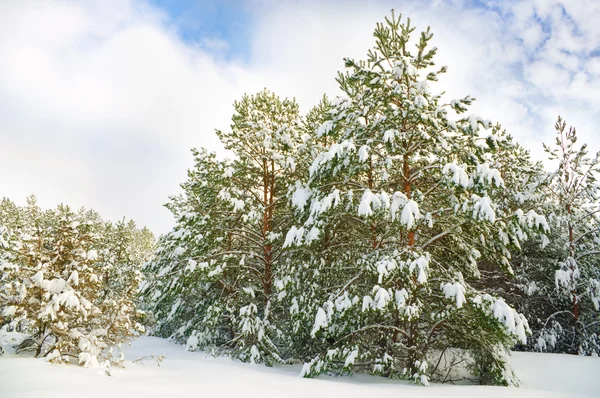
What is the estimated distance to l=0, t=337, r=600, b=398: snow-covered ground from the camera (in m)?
3.83

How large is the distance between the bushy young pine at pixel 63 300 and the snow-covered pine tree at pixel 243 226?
246cm

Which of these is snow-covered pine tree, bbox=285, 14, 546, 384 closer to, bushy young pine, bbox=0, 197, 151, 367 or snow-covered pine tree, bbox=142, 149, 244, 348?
snow-covered pine tree, bbox=142, 149, 244, 348

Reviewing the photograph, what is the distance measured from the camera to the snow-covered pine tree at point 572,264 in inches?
421

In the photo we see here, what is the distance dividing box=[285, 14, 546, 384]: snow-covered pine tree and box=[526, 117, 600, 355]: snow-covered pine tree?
537 cm

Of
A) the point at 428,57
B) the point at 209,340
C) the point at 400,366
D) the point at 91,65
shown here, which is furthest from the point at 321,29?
the point at 209,340

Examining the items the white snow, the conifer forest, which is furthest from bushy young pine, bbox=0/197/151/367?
the white snow

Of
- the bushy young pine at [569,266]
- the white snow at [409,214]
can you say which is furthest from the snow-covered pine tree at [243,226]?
the bushy young pine at [569,266]

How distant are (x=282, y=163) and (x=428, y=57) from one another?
4710mm

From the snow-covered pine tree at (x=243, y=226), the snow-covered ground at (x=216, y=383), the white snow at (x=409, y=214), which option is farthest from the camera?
the snow-covered pine tree at (x=243, y=226)

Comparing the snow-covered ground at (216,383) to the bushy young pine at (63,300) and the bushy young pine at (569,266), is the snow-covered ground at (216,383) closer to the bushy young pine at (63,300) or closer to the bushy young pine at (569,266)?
the bushy young pine at (63,300)

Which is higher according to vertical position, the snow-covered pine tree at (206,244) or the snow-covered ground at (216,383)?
the snow-covered pine tree at (206,244)

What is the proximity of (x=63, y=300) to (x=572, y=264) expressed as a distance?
13.8 m

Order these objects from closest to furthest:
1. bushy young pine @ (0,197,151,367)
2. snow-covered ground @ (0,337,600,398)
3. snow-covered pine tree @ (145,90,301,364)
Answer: snow-covered ground @ (0,337,600,398) < bushy young pine @ (0,197,151,367) < snow-covered pine tree @ (145,90,301,364)

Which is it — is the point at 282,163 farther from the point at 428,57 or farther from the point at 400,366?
the point at 400,366
